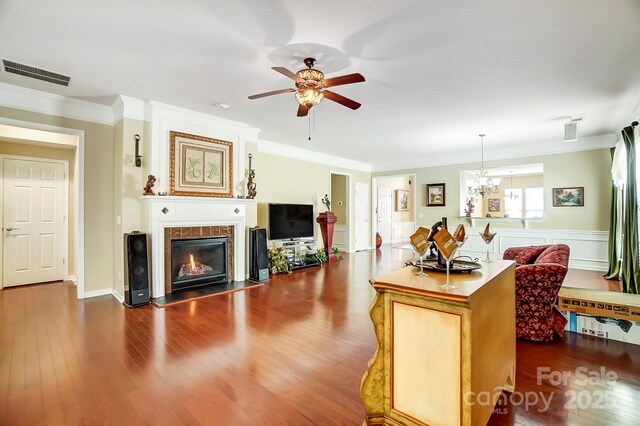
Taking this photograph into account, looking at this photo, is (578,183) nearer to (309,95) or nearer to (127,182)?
(309,95)

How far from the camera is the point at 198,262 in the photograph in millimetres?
4859

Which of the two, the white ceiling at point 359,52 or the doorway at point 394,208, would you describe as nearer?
the white ceiling at point 359,52

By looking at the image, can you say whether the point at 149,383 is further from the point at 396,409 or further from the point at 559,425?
the point at 559,425

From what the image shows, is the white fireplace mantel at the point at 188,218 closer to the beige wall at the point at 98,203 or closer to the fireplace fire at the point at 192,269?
the fireplace fire at the point at 192,269

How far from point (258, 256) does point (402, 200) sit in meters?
8.22

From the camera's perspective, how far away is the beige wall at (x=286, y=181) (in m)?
6.39

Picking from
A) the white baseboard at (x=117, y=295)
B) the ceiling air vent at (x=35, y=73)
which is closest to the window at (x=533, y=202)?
the white baseboard at (x=117, y=295)

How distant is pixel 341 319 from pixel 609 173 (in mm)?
6622

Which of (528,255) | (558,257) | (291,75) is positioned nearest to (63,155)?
(291,75)

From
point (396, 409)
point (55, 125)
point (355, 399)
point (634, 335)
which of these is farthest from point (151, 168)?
point (634, 335)

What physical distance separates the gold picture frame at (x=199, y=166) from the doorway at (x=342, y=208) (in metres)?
4.28

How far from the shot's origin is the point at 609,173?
5957 millimetres

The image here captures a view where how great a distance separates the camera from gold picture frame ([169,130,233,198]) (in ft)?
14.7

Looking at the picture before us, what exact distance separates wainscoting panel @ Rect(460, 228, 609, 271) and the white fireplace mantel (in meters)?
6.16
